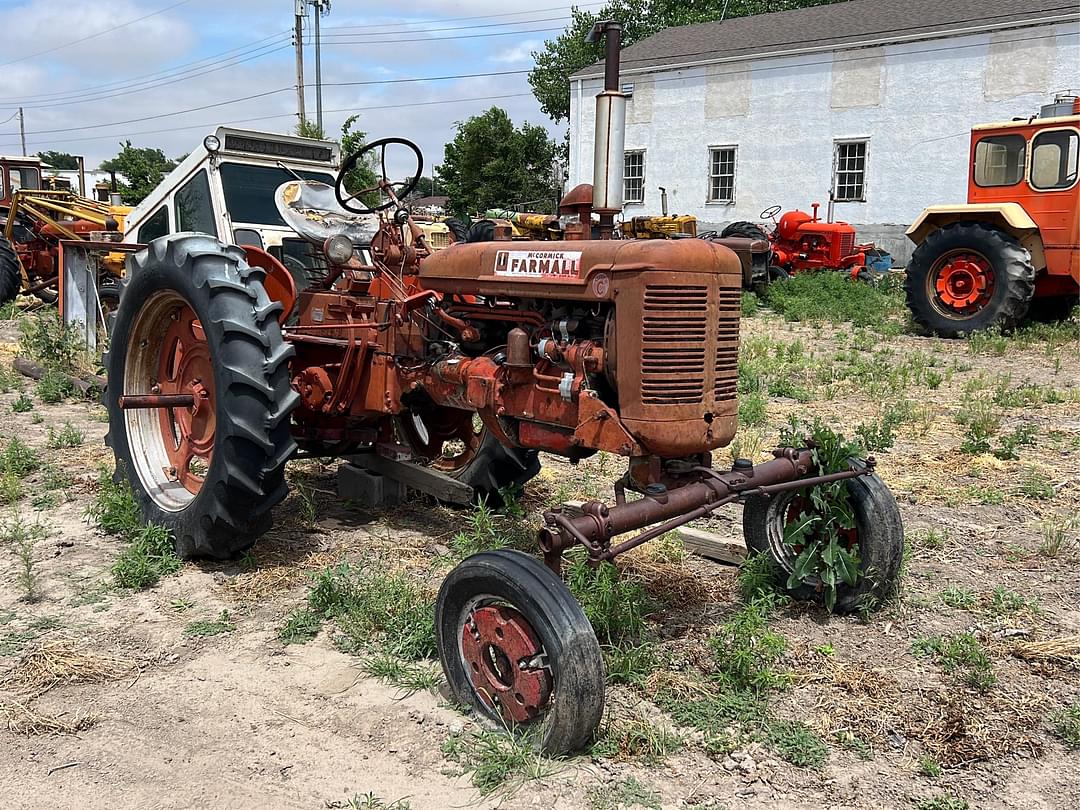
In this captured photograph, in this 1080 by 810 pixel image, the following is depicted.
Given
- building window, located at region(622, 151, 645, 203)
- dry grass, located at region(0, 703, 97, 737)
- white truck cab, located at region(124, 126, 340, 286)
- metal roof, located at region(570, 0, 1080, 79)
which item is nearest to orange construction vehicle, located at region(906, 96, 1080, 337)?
white truck cab, located at region(124, 126, 340, 286)

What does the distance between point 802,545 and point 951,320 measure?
8221mm

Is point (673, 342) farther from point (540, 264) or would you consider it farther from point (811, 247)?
point (811, 247)

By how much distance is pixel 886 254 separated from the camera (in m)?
18.5

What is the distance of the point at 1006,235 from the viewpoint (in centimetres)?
1057

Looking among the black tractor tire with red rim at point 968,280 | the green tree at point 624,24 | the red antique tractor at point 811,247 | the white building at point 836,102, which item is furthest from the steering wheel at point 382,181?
the green tree at point 624,24

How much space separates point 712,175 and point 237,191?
1732 cm

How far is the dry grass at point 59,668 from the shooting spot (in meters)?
3.14

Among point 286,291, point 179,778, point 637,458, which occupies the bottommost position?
point 179,778

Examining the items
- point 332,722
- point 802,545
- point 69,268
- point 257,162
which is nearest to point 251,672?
point 332,722

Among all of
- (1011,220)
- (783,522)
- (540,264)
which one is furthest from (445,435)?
(1011,220)

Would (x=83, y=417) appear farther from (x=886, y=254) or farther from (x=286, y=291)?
(x=886, y=254)

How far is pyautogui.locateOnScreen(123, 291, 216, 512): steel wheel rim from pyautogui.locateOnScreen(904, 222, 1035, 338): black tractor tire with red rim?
28.9 feet

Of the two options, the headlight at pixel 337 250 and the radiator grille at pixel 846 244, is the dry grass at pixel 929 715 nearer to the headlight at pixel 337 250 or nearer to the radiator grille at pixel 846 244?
the headlight at pixel 337 250

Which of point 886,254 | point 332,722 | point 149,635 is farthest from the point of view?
point 886,254
